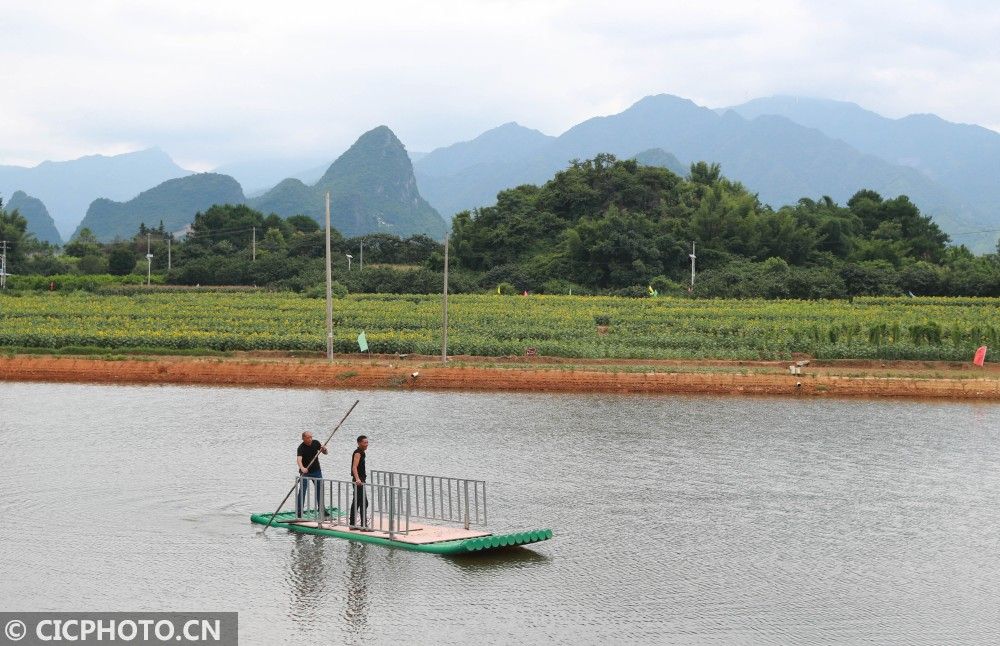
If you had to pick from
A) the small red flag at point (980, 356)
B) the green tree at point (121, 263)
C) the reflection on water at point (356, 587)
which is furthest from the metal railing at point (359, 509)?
the green tree at point (121, 263)

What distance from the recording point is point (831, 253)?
88250 mm

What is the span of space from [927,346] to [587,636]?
108 feet

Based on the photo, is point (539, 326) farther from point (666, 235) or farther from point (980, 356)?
point (666, 235)

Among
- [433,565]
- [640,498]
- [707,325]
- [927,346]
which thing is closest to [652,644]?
[433,565]

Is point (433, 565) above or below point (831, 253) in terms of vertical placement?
below

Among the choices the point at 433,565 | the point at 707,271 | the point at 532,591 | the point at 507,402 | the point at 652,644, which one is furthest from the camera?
the point at 707,271

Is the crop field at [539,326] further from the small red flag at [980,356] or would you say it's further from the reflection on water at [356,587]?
the reflection on water at [356,587]

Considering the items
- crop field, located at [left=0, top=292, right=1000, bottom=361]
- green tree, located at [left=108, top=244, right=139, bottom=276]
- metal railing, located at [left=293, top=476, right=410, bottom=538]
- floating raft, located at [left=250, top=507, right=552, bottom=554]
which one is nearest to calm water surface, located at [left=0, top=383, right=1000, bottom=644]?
floating raft, located at [left=250, top=507, right=552, bottom=554]

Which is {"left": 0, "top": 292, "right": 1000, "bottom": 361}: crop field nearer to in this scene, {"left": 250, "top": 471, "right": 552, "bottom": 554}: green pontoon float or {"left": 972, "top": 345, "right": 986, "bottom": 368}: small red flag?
{"left": 972, "top": 345, "right": 986, "bottom": 368}: small red flag

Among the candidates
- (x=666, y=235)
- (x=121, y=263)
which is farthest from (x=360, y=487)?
(x=121, y=263)

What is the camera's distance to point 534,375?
1581 inches

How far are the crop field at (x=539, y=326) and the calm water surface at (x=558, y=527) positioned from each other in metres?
11.6

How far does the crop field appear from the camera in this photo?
4565cm

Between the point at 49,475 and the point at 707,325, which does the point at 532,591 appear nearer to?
the point at 49,475
